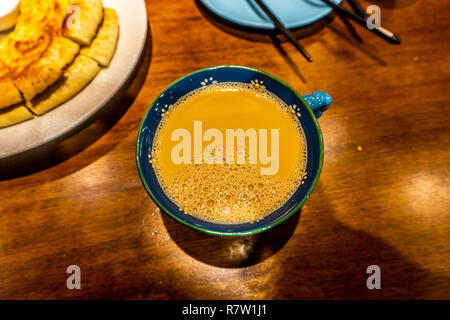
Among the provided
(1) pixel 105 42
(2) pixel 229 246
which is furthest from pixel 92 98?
(2) pixel 229 246

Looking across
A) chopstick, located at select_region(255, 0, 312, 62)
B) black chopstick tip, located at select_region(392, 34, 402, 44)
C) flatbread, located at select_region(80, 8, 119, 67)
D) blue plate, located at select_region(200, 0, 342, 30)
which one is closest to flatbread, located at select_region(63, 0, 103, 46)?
flatbread, located at select_region(80, 8, 119, 67)

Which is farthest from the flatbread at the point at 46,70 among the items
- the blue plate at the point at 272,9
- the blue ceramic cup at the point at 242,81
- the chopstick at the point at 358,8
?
the chopstick at the point at 358,8

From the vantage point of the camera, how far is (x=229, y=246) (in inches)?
38.3

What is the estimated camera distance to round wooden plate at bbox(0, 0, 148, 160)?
3.16ft

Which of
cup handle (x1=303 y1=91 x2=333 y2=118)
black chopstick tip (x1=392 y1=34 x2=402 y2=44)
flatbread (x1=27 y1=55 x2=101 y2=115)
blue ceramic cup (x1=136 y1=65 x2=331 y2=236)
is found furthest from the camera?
black chopstick tip (x1=392 y1=34 x2=402 y2=44)

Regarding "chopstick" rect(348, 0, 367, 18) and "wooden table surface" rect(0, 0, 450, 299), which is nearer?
"wooden table surface" rect(0, 0, 450, 299)

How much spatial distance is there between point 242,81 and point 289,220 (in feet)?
1.58

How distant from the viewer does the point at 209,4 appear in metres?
1.19

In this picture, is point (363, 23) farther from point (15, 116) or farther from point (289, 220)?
point (15, 116)

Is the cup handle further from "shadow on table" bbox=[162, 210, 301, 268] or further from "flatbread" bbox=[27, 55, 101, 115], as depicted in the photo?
"flatbread" bbox=[27, 55, 101, 115]

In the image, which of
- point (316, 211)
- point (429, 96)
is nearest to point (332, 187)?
point (316, 211)

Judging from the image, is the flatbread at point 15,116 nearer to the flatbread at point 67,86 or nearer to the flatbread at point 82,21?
the flatbread at point 67,86

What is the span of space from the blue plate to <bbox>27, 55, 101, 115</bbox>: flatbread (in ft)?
1.71

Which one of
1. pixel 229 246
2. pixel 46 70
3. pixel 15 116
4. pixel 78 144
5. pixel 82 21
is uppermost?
Result: pixel 82 21
